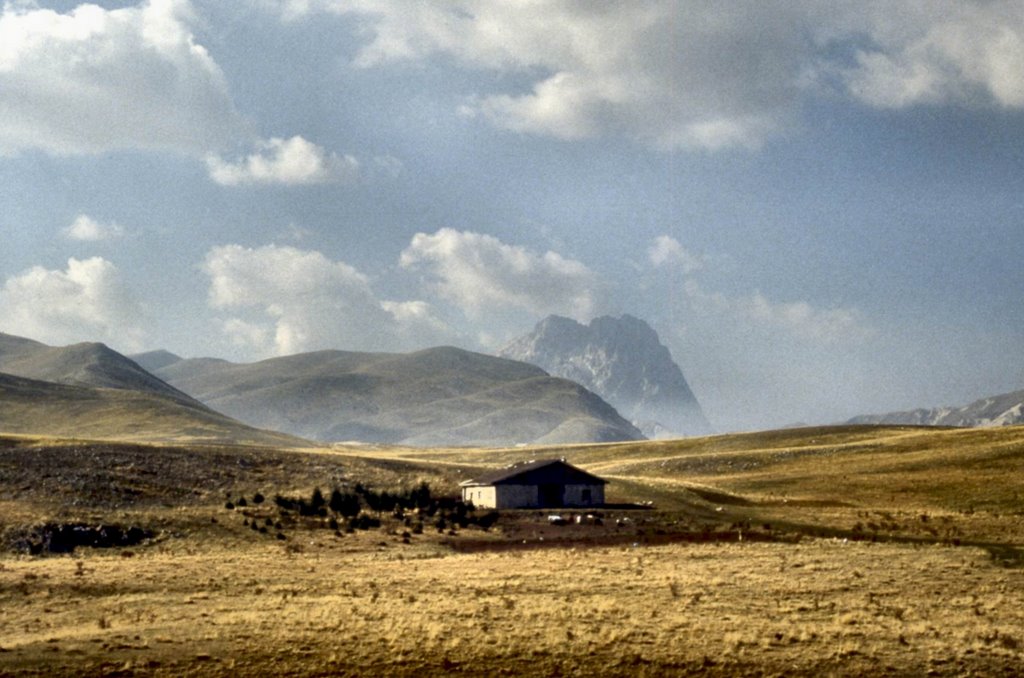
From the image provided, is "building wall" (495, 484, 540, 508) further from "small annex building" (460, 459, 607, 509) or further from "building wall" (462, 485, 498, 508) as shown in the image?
"building wall" (462, 485, 498, 508)

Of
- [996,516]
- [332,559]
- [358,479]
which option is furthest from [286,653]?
[358,479]

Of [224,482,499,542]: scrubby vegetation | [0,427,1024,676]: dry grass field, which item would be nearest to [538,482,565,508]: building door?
[0,427,1024,676]: dry grass field

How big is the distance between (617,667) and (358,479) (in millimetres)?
86127

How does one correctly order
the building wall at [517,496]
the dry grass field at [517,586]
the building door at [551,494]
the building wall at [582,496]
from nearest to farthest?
the dry grass field at [517,586]
the building wall at [517,496]
the building door at [551,494]
the building wall at [582,496]

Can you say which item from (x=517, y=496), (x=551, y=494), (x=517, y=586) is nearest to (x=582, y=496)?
(x=551, y=494)

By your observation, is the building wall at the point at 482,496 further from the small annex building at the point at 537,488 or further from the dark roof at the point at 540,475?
the dark roof at the point at 540,475

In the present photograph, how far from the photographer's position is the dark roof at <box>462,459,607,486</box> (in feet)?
294

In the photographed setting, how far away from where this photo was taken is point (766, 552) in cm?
5541

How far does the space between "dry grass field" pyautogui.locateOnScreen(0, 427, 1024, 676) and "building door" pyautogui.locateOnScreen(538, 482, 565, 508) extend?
5219 mm

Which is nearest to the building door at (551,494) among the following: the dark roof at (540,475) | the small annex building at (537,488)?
the small annex building at (537,488)

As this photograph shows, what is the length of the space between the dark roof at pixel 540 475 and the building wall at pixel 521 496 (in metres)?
0.46

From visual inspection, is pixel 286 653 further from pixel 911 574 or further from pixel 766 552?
pixel 766 552

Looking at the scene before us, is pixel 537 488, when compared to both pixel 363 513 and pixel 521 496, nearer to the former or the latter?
pixel 521 496

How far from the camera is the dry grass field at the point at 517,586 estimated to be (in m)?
28.6
